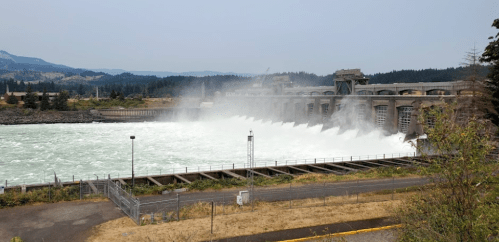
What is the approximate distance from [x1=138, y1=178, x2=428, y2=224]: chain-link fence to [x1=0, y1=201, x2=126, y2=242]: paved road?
9.00 feet

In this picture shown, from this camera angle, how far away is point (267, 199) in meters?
28.5

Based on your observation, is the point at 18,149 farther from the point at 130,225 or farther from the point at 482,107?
the point at 482,107

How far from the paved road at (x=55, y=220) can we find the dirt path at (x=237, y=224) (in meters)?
1.17

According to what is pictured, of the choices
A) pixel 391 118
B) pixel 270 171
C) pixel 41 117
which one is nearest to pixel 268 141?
pixel 391 118

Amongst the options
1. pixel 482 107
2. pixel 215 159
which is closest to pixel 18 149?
pixel 215 159

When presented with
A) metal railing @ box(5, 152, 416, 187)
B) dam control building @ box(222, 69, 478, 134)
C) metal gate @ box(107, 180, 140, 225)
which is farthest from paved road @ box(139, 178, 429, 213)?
metal railing @ box(5, 152, 416, 187)

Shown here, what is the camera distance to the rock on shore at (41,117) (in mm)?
127600

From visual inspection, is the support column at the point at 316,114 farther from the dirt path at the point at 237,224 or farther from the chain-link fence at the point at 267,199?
the dirt path at the point at 237,224

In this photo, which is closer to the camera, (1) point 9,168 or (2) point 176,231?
(2) point 176,231

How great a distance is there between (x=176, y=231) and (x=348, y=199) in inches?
543

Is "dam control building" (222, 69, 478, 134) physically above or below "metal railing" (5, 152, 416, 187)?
above

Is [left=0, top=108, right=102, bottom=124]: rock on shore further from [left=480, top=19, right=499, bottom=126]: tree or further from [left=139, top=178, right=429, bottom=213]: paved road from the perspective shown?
[left=480, top=19, right=499, bottom=126]: tree

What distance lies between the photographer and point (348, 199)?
92.7 ft

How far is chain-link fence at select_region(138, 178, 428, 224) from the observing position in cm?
2441
